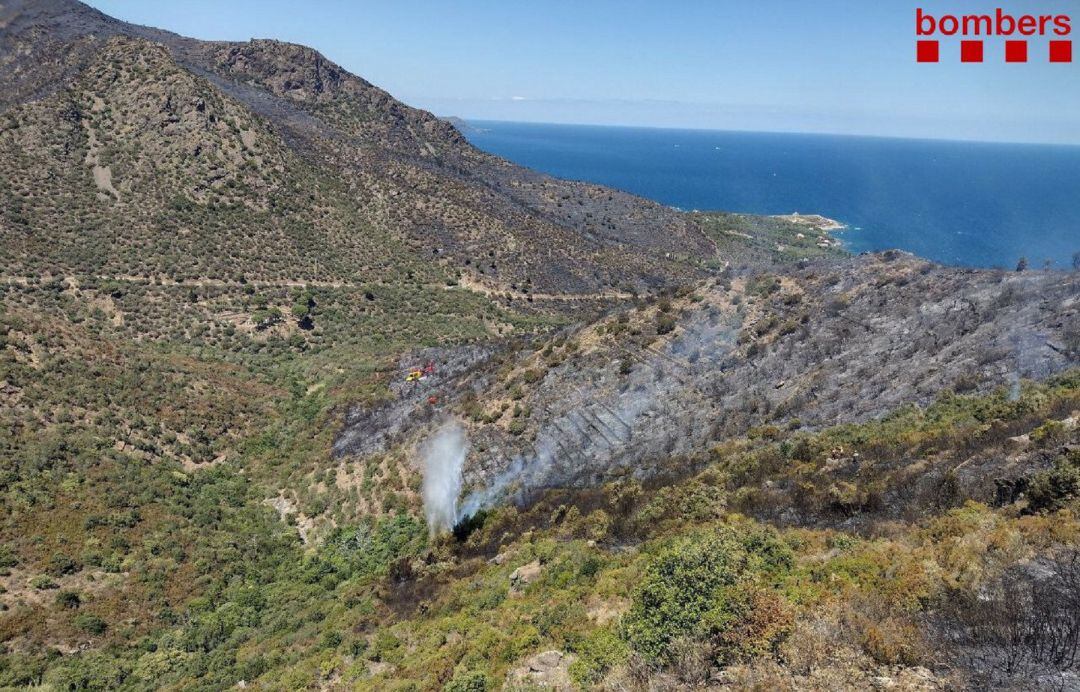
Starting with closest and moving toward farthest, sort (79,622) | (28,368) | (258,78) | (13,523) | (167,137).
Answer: (79,622) < (13,523) < (28,368) < (167,137) < (258,78)

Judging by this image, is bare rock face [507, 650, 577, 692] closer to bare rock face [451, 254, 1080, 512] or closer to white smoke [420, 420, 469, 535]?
bare rock face [451, 254, 1080, 512]

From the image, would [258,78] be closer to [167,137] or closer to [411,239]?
[167,137]

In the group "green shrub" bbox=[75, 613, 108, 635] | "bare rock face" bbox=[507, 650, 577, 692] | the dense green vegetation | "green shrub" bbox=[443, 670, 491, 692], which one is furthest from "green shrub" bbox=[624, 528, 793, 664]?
"green shrub" bbox=[75, 613, 108, 635]

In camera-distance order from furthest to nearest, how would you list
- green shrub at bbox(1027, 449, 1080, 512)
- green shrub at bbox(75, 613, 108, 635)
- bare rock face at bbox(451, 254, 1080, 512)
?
bare rock face at bbox(451, 254, 1080, 512) → green shrub at bbox(75, 613, 108, 635) → green shrub at bbox(1027, 449, 1080, 512)

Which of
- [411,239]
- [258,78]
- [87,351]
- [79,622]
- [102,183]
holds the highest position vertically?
[258,78]

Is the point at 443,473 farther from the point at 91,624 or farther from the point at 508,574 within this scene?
the point at 91,624

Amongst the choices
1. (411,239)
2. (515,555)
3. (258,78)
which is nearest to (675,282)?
(411,239)
